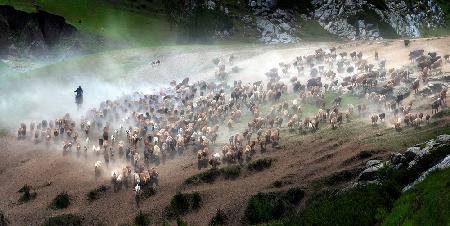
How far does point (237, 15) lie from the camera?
14675cm

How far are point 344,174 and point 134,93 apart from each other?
41566 mm

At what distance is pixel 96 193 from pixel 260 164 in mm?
16559

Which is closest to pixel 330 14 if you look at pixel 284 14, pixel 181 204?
pixel 284 14

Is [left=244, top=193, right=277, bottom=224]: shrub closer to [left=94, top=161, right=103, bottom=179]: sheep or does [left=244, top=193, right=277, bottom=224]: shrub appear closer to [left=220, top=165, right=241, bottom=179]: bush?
[left=220, top=165, right=241, bottom=179]: bush

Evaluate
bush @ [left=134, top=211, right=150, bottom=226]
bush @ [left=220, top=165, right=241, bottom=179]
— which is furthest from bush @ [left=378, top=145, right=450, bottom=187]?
bush @ [left=134, top=211, right=150, bottom=226]

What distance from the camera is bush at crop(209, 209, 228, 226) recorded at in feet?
Result: 141

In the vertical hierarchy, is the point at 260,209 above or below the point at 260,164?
below

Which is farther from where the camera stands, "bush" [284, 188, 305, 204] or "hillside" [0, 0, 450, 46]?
"hillside" [0, 0, 450, 46]

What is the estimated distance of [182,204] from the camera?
45906 mm

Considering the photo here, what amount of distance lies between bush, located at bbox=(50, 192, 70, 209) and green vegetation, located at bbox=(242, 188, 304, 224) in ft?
58.8

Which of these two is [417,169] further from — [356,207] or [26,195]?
[26,195]

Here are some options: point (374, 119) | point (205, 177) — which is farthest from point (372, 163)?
point (205, 177)

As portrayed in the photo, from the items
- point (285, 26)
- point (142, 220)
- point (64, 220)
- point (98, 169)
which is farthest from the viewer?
point (285, 26)

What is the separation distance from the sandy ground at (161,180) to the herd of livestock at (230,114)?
67.5 inches
